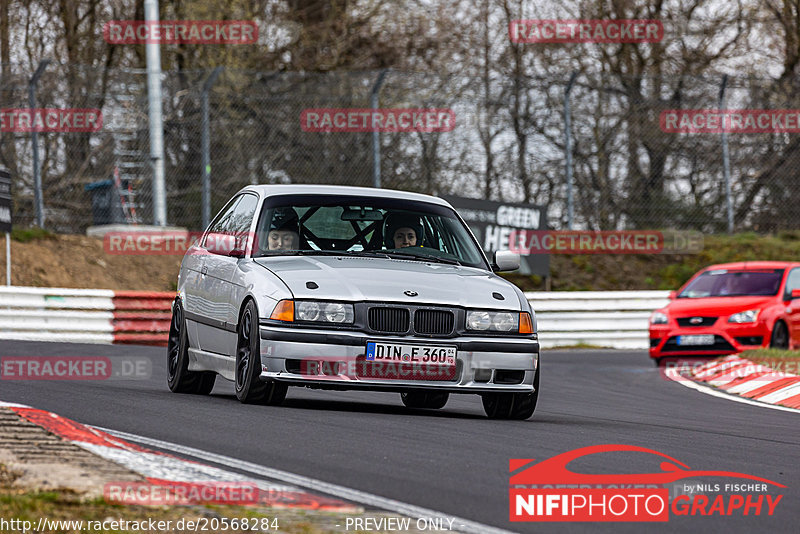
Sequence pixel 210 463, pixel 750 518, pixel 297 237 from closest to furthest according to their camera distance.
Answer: pixel 750 518
pixel 210 463
pixel 297 237

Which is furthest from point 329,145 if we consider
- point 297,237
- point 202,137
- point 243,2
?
point 297,237

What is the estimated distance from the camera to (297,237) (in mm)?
9445

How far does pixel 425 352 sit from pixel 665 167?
16.6 m

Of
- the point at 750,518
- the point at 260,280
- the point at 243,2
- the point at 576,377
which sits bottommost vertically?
the point at 576,377

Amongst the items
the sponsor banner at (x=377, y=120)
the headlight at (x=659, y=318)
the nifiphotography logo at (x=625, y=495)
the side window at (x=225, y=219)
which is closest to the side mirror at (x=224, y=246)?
the side window at (x=225, y=219)

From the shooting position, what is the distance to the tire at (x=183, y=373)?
10.0 m

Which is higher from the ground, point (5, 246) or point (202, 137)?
point (202, 137)

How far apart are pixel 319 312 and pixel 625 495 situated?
3138mm

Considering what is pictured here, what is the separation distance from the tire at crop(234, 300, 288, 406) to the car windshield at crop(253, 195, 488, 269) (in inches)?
28.1

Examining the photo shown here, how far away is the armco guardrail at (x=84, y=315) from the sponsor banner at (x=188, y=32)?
1038 cm

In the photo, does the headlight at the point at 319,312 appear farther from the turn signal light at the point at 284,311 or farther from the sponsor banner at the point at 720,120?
the sponsor banner at the point at 720,120

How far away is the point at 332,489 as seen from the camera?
543 centimetres

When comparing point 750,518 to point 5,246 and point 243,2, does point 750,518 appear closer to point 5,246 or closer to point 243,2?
point 5,246

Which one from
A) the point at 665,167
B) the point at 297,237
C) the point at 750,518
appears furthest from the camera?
the point at 665,167
